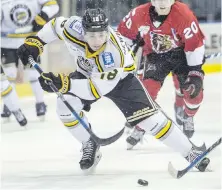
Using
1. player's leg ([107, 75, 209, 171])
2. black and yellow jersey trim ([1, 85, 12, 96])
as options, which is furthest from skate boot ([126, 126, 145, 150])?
black and yellow jersey trim ([1, 85, 12, 96])

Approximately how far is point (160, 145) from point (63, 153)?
2.00 ft

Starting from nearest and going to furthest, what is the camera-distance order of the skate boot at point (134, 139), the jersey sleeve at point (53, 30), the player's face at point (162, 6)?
the jersey sleeve at point (53, 30), the player's face at point (162, 6), the skate boot at point (134, 139)

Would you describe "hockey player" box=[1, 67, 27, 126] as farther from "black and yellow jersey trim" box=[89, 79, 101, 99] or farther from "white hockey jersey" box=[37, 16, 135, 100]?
"black and yellow jersey trim" box=[89, 79, 101, 99]

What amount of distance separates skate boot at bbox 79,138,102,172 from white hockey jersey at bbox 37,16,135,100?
14.0 inches

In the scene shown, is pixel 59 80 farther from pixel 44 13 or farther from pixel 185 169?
pixel 44 13

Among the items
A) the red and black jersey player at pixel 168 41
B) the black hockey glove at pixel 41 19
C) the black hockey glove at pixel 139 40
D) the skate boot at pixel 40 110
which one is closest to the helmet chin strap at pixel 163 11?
the red and black jersey player at pixel 168 41

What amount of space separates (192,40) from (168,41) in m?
0.16

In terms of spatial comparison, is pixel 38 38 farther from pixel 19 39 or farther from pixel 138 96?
pixel 19 39

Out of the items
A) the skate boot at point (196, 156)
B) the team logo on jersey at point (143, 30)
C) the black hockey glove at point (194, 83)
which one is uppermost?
the team logo on jersey at point (143, 30)

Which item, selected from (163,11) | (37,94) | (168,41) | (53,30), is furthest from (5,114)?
(53,30)

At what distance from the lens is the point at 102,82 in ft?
12.5

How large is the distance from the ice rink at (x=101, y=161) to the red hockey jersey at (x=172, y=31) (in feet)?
1.95

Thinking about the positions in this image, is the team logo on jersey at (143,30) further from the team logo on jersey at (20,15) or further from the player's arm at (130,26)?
the team logo on jersey at (20,15)

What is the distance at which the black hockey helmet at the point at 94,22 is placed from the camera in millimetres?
3789
